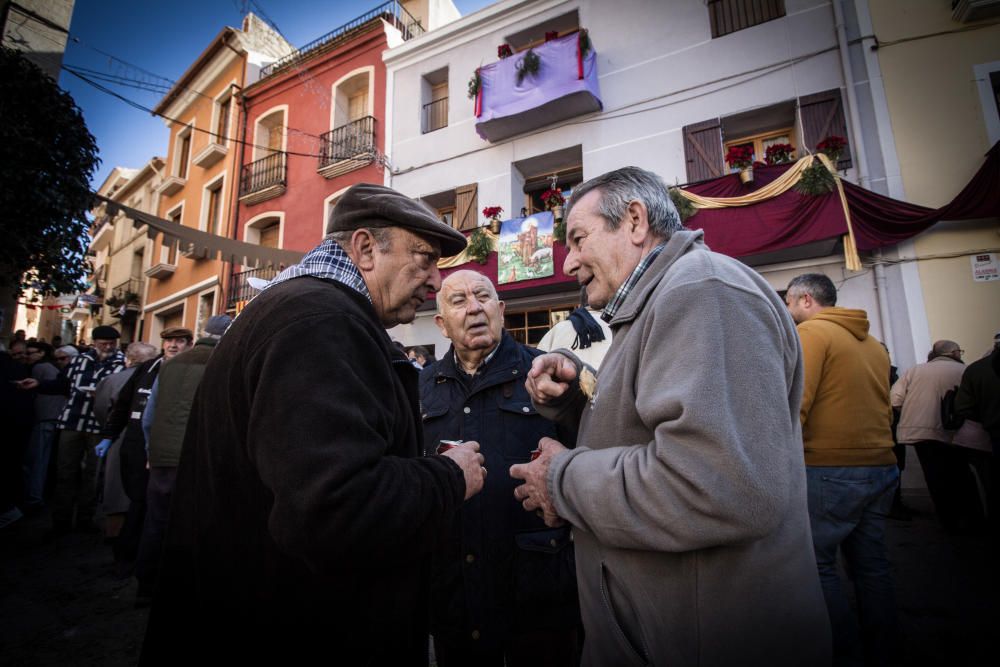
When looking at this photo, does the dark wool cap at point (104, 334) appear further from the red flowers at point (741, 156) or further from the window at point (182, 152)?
the window at point (182, 152)

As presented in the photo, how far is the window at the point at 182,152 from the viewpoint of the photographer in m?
18.8

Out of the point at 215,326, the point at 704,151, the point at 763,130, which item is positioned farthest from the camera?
the point at 763,130

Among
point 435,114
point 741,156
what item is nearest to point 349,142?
point 435,114

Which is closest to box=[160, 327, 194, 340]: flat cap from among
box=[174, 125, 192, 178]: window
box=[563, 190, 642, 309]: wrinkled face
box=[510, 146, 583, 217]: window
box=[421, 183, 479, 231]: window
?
box=[563, 190, 642, 309]: wrinkled face

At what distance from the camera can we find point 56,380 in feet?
19.3

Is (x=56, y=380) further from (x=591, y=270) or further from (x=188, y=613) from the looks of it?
(x=591, y=270)

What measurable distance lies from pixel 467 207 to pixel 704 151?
→ 17.1 feet

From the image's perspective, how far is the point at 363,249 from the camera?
1514mm

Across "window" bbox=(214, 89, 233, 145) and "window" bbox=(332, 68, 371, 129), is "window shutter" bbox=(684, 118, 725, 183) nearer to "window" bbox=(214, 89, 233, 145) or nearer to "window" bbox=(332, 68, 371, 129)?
"window" bbox=(332, 68, 371, 129)

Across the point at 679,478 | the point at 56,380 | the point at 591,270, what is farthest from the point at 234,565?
the point at 56,380

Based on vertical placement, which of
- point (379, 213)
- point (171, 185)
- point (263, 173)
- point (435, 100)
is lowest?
point (379, 213)

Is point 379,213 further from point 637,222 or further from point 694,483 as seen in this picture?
point 694,483

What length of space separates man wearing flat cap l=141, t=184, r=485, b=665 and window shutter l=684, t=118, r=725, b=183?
339 inches

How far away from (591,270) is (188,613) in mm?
1534
